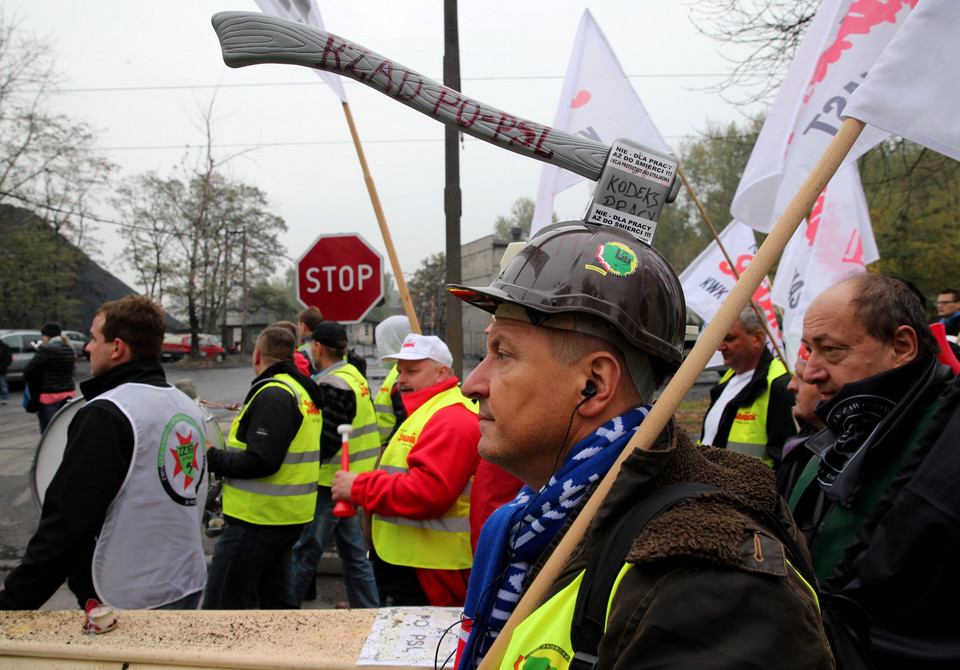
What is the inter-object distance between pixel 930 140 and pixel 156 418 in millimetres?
3009

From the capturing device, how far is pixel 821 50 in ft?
9.46

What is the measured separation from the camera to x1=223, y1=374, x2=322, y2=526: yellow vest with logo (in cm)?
393

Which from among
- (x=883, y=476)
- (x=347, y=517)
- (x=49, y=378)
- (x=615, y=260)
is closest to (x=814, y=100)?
(x=883, y=476)

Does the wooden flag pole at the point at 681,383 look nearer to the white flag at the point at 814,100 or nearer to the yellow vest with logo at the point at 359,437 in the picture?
the white flag at the point at 814,100

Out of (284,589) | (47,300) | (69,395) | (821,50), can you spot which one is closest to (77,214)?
(47,300)

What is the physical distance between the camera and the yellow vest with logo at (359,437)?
4840mm

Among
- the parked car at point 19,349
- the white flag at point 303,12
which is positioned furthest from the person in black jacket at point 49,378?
the parked car at point 19,349

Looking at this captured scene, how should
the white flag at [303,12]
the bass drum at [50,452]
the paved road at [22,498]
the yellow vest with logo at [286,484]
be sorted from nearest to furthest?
the white flag at [303,12], the bass drum at [50,452], the yellow vest with logo at [286,484], the paved road at [22,498]

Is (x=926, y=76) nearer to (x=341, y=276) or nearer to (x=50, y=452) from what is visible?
(x=50, y=452)

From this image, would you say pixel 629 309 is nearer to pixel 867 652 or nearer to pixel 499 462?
pixel 499 462

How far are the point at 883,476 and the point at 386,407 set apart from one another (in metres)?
4.10

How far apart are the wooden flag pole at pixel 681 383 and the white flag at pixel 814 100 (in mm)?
1253

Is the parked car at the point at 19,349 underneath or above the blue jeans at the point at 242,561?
underneath

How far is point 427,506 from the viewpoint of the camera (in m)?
3.19
